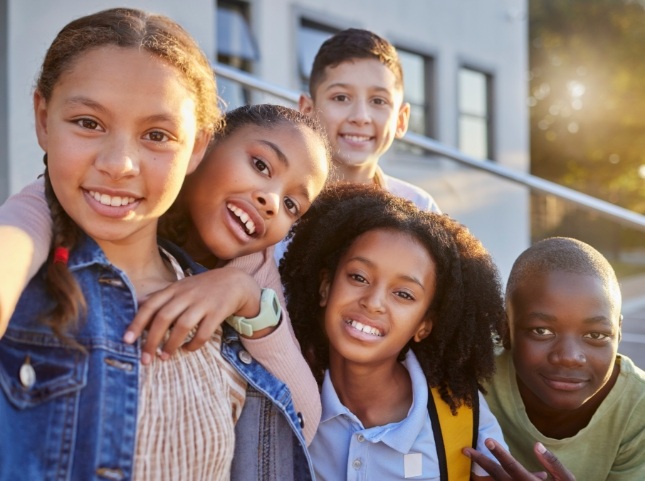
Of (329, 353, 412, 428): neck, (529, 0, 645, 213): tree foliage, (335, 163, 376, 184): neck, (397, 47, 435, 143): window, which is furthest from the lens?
(529, 0, 645, 213): tree foliage

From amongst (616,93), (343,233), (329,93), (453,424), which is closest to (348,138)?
(329,93)

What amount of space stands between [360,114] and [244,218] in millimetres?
1259

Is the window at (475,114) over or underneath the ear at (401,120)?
over

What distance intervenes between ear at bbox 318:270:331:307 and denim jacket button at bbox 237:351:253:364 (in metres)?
0.44

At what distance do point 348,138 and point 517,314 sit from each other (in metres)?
1.05

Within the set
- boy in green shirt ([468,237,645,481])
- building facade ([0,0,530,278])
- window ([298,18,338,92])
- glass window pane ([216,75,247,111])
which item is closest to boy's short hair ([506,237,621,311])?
boy in green shirt ([468,237,645,481])

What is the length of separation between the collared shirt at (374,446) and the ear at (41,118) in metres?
0.86

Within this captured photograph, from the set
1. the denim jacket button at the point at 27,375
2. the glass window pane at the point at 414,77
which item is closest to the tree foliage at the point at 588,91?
the glass window pane at the point at 414,77

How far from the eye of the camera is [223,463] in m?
1.35

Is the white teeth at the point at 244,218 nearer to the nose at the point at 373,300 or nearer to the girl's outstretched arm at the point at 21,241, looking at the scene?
the nose at the point at 373,300

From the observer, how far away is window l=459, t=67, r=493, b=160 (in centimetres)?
969

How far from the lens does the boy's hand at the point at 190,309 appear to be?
1261 millimetres

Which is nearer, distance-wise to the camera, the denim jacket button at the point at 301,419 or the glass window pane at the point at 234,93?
the denim jacket button at the point at 301,419

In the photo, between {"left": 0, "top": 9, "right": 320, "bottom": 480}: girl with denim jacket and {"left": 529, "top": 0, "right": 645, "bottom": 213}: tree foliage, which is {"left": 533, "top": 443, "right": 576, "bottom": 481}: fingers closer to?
{"left": 0, "top": 9, "right": 320, "bottom": 480}: girl with denim jacket
